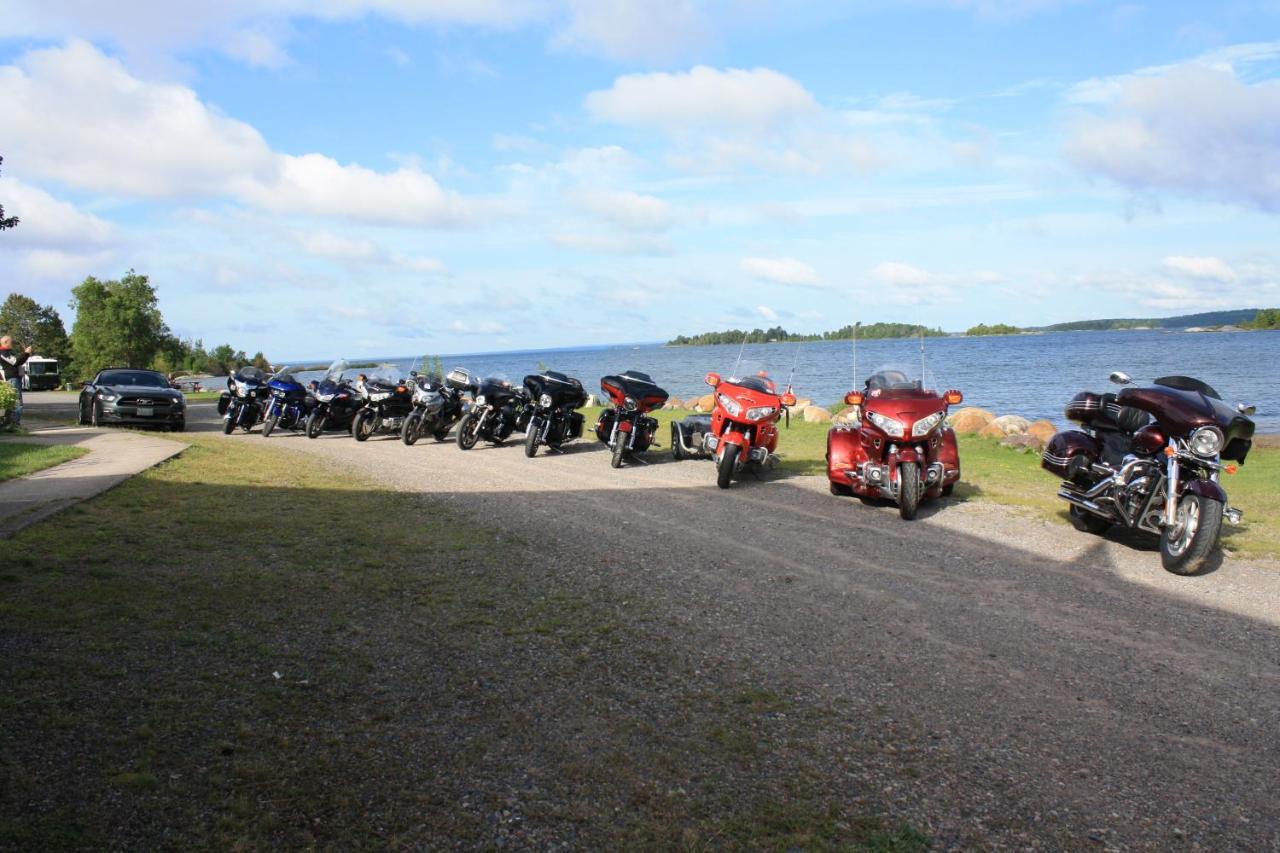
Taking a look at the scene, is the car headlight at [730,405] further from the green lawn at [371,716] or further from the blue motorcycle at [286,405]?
the blue motorcycle at [286,405]

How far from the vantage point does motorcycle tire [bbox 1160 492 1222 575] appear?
6.95m

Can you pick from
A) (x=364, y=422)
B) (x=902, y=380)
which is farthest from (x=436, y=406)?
(x=902, y=380)

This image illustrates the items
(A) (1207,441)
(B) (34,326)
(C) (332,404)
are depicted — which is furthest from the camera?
(B) (34,326)

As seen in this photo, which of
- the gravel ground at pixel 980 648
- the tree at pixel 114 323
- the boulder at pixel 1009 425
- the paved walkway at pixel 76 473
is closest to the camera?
the gravel ground at pixel 980 648

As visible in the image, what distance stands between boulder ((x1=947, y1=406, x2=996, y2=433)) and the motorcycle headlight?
12.5 m

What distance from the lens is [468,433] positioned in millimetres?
15758

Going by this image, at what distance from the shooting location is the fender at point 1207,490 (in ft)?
23.1

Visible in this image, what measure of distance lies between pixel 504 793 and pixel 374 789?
48cm

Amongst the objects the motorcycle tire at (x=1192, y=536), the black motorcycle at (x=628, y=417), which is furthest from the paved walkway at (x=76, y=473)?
the motorcycle tire at (x=1192, y=536)

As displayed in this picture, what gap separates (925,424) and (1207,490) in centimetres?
305

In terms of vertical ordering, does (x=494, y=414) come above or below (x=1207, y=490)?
above

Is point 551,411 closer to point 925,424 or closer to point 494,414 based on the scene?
point 494,414

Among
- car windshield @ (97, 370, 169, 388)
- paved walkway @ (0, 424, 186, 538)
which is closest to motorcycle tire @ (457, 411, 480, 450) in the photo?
paved walkway @ (0, 424, 186, 538)

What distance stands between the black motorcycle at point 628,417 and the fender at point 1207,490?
297 inches
